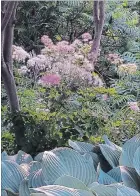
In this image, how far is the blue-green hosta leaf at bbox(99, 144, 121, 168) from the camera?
907 mm

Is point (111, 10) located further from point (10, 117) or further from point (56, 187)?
point (56, 187)

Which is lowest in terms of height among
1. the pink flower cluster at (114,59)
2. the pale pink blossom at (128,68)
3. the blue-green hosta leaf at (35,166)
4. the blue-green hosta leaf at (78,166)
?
the pale pink blossom at (128,68)

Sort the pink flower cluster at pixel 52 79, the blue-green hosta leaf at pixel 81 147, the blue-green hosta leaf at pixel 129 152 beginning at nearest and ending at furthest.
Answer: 1. the blue-green hosta leaf at pixel 129 152
2. the blue-green hosta leaf at pixel 81 147
3. the pink flower cluster at pixel 52 79

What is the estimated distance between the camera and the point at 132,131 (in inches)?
101

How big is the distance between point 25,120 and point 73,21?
7.13ft

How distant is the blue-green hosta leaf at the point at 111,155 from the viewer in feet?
2.98

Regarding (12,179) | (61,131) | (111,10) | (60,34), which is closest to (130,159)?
(12,179)

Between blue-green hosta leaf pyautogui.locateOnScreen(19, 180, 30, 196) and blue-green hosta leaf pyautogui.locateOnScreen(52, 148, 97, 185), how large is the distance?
85 millimetres

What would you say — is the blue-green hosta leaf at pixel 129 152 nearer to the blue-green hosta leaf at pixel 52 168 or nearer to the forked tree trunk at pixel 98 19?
the blue-green hosta leaf at pixel 52 168

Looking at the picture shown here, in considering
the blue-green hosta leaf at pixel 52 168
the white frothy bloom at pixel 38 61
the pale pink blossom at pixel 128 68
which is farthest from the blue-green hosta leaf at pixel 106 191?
the pale pink blossom at pixel 128 68

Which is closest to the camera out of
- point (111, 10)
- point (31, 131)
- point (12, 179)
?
point (12, 179)

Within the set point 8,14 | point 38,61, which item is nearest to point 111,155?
point 8,14

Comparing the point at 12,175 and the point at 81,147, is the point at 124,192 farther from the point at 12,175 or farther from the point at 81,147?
the point at 81,147

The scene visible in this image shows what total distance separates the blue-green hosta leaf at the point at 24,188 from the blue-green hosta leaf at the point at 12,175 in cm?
5
